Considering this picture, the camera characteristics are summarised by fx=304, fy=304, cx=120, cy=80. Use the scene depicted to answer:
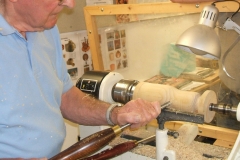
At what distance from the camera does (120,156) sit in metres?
1.01

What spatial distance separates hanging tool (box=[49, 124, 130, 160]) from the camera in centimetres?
76

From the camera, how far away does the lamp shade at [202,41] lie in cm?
84

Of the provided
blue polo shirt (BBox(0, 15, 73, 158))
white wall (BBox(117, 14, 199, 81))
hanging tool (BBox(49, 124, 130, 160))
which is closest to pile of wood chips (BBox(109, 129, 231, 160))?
hanging tool (BBox(49, 124, 130, 160))

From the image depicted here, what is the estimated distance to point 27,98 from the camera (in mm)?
881

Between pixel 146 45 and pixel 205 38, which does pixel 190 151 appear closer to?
A: pixel 205 38

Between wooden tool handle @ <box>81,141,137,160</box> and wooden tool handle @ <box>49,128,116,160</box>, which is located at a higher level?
wooden tool handle @ <box>49,128,116,160</box>

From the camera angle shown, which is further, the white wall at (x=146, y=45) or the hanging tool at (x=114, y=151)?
the white wall at (x=146, y=45)

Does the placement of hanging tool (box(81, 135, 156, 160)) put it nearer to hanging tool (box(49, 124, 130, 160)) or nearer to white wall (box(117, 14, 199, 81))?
hanging tool (box(49, 124, 130, 160))

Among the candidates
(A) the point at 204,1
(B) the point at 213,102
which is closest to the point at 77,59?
(A) the point at 204,1

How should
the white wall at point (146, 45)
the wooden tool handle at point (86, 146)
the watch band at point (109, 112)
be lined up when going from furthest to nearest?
the white wall at point (146, 45) → the watch band at point (109, 112) → the wooden tool handle at point (86, 146)

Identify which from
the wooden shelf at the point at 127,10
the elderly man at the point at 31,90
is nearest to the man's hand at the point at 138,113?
the elderly man at the point at 31,90

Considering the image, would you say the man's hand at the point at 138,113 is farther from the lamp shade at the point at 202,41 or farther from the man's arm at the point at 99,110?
the lamp shade at the point at 202,41

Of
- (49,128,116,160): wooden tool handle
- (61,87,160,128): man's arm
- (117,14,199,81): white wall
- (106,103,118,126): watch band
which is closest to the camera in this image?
(49,128,116,160): wooden tool handle

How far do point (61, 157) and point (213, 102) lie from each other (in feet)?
1.49
